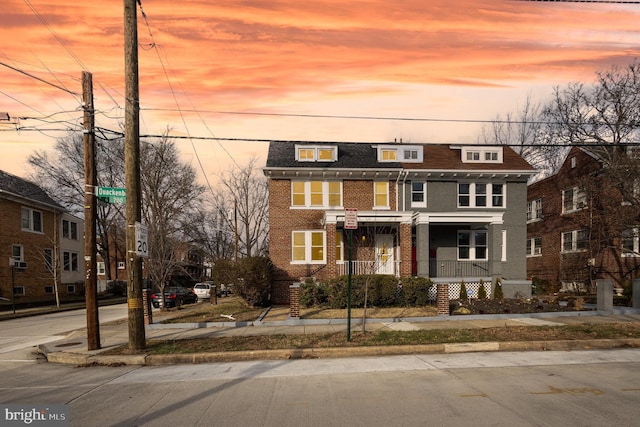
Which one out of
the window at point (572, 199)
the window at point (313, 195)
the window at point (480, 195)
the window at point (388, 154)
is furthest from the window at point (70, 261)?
the window at point (572, 199)

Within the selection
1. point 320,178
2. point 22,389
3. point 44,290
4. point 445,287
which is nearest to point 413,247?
point 320,178

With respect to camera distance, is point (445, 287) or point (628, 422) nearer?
point (628, 422)

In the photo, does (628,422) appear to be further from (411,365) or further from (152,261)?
(152,261)

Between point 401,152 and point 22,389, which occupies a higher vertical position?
point 401,152

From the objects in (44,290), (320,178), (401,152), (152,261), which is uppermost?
(401,152)

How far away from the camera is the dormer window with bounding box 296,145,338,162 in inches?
875

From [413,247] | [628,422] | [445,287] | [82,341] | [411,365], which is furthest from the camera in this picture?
[413,247]

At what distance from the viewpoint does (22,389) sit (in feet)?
24.6

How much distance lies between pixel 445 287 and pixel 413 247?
791cm

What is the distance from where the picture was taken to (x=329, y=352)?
951cm

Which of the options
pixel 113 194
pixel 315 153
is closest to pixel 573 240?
pixel 315 153

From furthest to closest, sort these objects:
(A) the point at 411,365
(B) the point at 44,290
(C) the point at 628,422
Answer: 1. (B) the point at 44,290
2. (A) the point at 411,365
3. (C) the point at 628,422

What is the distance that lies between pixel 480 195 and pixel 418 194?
11.3 ft

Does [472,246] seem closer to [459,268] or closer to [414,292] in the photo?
[459,268]
